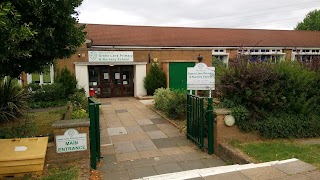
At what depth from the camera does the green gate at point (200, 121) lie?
640 cm

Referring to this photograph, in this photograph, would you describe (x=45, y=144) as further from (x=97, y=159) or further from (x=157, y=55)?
(x=157, y=55)

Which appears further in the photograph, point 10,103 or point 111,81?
point 111,81

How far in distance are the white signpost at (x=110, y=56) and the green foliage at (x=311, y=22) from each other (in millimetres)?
40025

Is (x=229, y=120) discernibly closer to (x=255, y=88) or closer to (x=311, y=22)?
(x=255, y=88)

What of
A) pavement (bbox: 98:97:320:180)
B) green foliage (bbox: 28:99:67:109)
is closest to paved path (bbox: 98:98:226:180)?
pavement (bbox: 98:97:320:180)

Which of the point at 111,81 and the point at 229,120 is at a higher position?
the point at 111,81

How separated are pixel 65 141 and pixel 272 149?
4.47 m

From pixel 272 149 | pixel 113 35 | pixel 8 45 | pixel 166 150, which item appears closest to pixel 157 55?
pixel 113 35

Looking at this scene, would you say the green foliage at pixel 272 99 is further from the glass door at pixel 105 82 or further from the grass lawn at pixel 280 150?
the glass door at pixel 105 82

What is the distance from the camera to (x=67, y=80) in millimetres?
15625

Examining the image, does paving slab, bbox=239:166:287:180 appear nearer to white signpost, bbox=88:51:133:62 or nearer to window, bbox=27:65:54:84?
white signpost, bbox=88:51:133:62

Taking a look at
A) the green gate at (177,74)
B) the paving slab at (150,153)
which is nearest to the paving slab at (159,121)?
the paving slab at (150,153)

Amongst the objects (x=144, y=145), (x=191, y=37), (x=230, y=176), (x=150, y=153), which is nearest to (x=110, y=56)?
(x=191, y=37)

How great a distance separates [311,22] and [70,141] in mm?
51068
